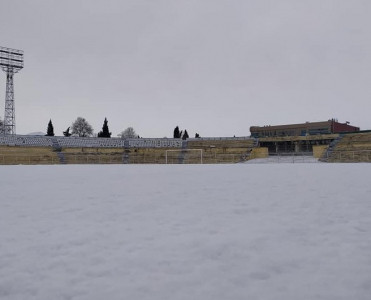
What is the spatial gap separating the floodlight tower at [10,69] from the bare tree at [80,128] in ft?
104

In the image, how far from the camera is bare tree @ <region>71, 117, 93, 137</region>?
8738cm

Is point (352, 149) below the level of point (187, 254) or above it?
above

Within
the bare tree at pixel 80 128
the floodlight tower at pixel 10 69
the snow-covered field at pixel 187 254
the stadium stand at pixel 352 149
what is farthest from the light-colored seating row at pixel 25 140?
the snow-covered field at pixel 187 254

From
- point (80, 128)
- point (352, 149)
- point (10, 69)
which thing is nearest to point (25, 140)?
point (10, 69)

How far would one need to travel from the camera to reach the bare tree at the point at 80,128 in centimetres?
8738

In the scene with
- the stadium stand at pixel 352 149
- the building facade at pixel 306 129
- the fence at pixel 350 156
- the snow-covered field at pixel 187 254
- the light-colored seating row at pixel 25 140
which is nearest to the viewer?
the snow-covered field at pixel 187 254

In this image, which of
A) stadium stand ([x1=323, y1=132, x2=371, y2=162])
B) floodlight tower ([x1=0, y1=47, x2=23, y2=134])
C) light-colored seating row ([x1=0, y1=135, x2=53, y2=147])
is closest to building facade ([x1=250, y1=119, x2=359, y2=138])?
stadium stand ([x1=323, y1=132, x2=371, y2=162])

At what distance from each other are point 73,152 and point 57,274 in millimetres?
50513

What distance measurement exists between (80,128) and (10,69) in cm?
3445

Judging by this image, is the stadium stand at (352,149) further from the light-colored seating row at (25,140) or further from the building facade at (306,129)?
the light-colored seating row at (25,140)

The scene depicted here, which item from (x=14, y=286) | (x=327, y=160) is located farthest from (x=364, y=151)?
Answer: (x=14, y=286)

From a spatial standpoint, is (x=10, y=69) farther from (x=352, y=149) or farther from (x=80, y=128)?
(x=352, y=149)

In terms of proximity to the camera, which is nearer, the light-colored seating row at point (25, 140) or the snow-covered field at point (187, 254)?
the snow-covered field at point (187, 254)

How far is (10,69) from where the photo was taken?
54125 mm
